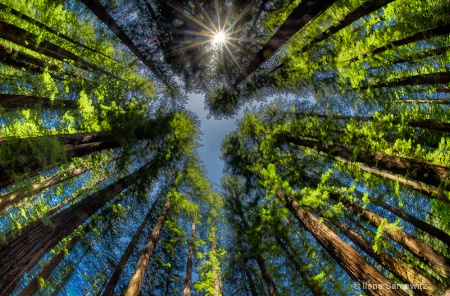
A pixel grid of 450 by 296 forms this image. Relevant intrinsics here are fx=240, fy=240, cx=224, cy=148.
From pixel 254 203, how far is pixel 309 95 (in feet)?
17.6

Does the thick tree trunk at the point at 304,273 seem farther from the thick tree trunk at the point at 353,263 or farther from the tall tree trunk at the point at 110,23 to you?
the tall tree trunk at the point at 110,23

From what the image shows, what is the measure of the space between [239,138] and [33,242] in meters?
10.1

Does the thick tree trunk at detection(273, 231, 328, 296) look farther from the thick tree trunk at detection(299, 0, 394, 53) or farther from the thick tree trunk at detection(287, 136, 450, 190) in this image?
the thick tree trunk at detection(299, 0, 394, 53)

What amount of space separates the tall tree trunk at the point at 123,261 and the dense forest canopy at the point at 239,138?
0.20 feet

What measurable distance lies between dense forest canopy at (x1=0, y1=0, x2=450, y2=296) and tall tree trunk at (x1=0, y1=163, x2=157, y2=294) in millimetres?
28

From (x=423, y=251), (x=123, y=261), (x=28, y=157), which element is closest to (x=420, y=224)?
(x=423, y=251)

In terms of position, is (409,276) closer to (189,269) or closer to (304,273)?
(304,273)

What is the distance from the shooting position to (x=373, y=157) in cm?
514

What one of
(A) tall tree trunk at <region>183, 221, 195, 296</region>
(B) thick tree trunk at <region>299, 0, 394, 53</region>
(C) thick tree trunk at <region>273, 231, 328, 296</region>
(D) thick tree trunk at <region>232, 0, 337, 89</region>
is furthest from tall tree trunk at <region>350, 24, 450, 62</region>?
(A) tall tree trunk at <region>183, 221, 195, 296</region>

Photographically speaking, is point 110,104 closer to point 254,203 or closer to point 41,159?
point 41,159

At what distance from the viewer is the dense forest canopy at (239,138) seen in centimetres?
472

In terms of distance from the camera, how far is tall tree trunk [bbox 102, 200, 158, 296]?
848 centimetres

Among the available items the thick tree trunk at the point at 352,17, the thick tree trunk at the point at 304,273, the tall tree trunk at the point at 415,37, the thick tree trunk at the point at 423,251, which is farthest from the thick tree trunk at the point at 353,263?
the thick tree trunk at the point at 352,17

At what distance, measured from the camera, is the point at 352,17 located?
586cm
